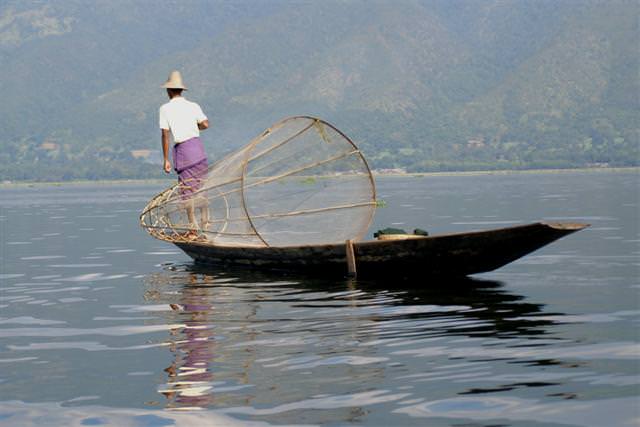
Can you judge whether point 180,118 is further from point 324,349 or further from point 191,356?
point 324,349

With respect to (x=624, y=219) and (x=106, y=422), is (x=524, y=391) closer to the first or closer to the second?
(x=106, y=422)

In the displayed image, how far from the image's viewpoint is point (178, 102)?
56.3 ft

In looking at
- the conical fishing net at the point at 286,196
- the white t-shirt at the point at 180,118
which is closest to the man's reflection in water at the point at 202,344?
the conical fishing net at the point at 286,196

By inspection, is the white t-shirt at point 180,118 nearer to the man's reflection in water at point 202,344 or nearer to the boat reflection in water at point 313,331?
the man's reflection in water at point 202,344

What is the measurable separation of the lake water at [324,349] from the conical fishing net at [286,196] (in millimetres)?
1413

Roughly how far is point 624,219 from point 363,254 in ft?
54.7

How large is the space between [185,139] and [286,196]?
6.12ft

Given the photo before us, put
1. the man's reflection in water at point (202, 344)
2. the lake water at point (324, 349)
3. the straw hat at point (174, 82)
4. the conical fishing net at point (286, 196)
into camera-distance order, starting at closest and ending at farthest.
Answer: the lake water at point (324, 349) → the man's reflection in water at point (202, 344) → the straw hat at point (174, 82) → the conical fishing net at point (286, 196)

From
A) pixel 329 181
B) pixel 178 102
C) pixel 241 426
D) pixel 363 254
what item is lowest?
pixel 241 426

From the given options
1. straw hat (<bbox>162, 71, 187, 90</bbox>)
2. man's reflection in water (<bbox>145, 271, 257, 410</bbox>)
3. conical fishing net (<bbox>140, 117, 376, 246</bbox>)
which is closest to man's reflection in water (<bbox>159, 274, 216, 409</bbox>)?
man's reflection in water (<bbox>145, 271, 257, 410</bbox>)

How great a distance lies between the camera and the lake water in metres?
7.38

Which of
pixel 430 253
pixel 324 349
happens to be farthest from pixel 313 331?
pixel 430 253

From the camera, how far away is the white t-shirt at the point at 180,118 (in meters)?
17.2

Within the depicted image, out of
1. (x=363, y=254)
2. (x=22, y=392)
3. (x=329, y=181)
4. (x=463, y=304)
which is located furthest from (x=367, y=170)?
(x=22, y=392)
